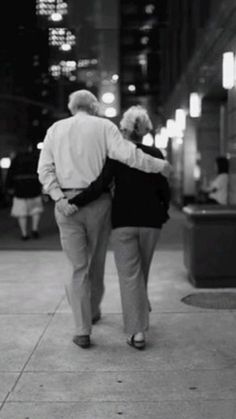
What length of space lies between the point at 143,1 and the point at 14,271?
28.0ft

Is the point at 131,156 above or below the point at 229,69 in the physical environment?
below

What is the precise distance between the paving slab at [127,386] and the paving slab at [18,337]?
31 cm

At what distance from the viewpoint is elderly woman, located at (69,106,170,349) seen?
4.92 meters

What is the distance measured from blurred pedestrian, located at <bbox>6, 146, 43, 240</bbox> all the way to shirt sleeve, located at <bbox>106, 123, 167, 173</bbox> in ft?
26.2

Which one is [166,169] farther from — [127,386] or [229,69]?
[229,69]

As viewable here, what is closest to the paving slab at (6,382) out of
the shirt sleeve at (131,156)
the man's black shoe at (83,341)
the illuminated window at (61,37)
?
the man's black shoe at (83,341)

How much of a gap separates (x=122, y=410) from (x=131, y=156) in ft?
6.20

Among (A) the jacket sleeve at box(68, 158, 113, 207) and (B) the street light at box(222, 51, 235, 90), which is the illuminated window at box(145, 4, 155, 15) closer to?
(B) the street light at box(222, 51, 235, 90)

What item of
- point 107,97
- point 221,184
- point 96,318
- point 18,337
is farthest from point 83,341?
point 107,97

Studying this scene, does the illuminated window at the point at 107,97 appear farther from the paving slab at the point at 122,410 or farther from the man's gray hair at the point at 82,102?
the paving slab at the point at 122,410

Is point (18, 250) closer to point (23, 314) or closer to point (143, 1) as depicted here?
point (23, 314)

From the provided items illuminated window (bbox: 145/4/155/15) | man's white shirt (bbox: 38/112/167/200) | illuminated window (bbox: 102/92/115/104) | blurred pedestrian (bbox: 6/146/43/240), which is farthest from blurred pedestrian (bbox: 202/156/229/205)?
illuminated window (bbox: 102/92/115/104)

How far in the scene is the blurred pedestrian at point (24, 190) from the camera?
12781 mm

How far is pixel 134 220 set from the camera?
16.1 ft
